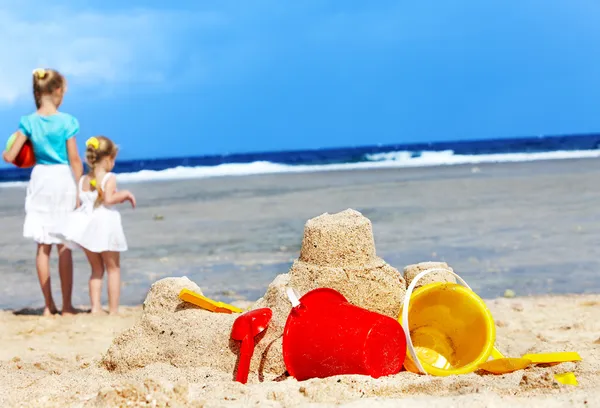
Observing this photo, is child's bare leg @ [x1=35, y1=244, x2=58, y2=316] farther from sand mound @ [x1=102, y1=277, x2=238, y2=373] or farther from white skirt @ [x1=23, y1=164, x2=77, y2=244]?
sand mound @ [x1=102, y1=277, x2=238, y2=373]

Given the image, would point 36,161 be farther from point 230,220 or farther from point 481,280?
point 230,220

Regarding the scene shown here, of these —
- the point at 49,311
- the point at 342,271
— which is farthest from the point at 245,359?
the point at 49,311

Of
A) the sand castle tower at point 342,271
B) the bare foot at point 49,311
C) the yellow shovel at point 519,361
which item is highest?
the sand castle tower at point 342,271

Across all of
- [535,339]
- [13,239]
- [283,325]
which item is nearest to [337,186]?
[13,239]

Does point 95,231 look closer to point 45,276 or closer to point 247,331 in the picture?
point 45,276

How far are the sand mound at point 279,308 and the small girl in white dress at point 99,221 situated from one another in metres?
2.06

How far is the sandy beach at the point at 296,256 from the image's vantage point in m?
2.62

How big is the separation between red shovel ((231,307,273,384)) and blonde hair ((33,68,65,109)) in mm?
3131

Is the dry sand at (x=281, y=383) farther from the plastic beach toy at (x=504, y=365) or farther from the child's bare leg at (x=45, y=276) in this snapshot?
the child's bare leg at (x=45, y=276)

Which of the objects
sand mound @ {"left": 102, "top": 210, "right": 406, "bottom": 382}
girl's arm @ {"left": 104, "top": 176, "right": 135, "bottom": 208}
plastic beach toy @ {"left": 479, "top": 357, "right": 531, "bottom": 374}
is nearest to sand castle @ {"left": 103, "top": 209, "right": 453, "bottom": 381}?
sand mound @ {"left": 102, "top": 210, "right": 406, "bottom": 382}

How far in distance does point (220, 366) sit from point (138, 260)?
15.0 ft

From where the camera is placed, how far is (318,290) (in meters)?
2.93

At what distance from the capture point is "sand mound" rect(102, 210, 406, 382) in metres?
3.06

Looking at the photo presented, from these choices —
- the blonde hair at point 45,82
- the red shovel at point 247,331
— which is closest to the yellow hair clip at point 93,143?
the blonde hair at point 45,82
